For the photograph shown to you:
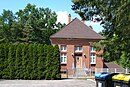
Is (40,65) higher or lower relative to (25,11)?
lower

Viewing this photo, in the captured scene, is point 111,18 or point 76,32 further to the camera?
point 76,32

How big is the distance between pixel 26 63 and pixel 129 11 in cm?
2149

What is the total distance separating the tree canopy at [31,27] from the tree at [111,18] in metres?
54.5

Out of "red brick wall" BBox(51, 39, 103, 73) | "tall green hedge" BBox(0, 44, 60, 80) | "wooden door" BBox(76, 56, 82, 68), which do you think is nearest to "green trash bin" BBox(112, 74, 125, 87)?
"tall green hedge" BBox(0, 44, 60, 80)

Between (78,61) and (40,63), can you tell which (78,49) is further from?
(40,63)

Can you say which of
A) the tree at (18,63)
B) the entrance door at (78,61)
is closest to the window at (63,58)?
the entrance door at (78,61)

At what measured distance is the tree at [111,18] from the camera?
14.5m

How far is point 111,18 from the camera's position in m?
17.9

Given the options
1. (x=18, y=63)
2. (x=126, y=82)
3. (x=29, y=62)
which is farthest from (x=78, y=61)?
(x=126, y=82)

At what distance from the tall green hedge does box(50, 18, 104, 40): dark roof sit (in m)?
16.9

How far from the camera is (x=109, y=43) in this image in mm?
22109

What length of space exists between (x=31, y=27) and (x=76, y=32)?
87.7ft

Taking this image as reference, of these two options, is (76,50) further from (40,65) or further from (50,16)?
(50,16)

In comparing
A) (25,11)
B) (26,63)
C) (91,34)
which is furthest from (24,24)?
(26,63)
